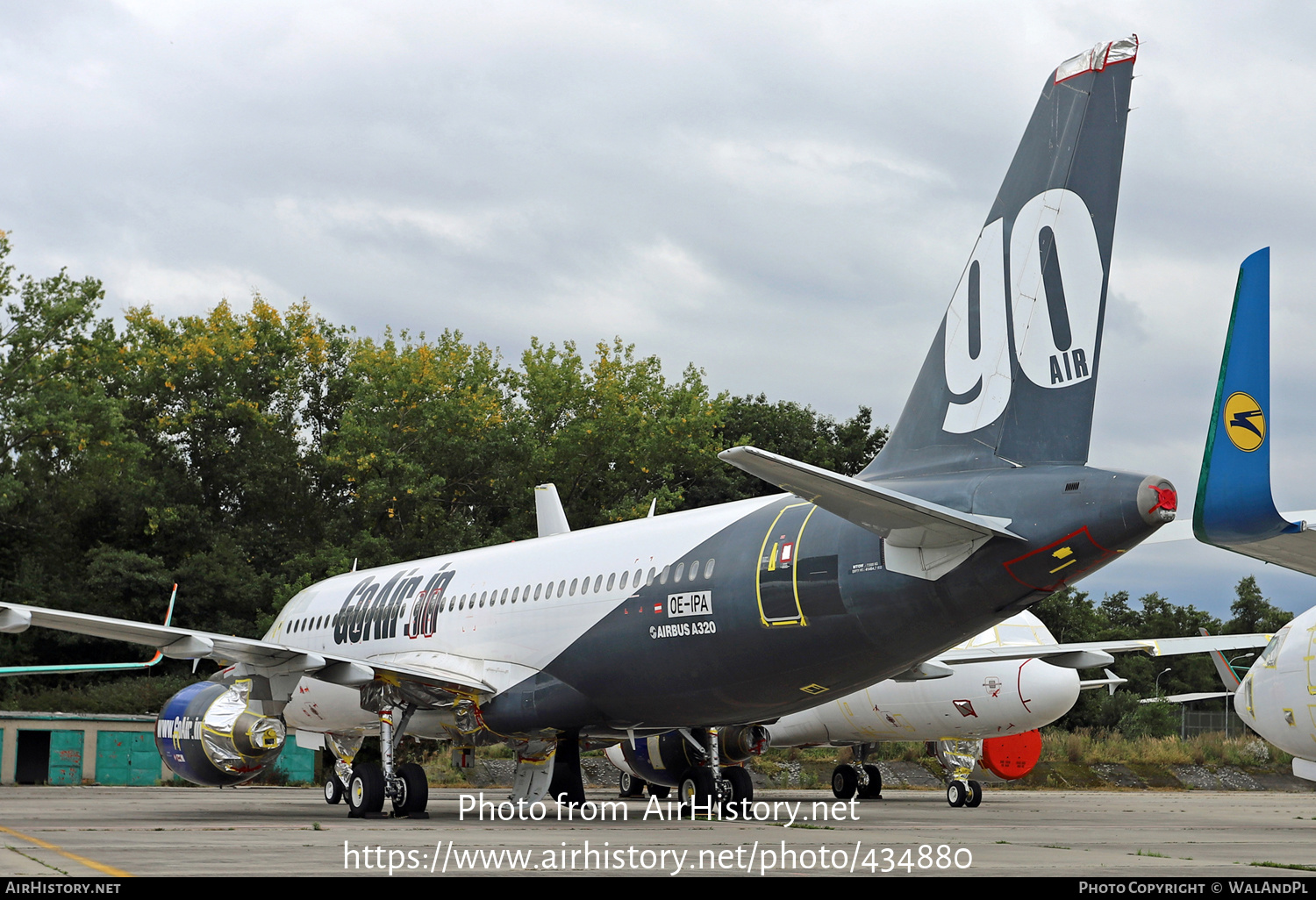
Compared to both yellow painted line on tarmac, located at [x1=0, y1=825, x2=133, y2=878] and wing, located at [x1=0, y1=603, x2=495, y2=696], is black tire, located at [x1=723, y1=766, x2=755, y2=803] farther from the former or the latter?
yellow painted line on tarmac, located at [x1=0, y1=825, x2=133, y2=878]

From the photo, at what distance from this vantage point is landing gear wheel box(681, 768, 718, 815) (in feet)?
52.1

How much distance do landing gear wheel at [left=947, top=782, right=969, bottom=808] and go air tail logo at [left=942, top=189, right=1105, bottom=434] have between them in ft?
35.9

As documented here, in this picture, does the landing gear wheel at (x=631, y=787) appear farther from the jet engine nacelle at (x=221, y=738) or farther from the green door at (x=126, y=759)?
the green door at (x=126, y=759)

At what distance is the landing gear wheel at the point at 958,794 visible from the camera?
66.6 feet

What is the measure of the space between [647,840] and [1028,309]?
5343mm

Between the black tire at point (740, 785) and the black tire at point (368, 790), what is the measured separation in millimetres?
4150

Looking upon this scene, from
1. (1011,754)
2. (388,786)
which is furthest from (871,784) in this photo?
(388,786)

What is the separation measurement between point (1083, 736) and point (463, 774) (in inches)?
638

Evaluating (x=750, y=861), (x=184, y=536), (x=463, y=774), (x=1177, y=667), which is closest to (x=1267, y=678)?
(x=750, y=861)

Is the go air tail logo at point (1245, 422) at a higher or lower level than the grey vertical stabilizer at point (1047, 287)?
lower

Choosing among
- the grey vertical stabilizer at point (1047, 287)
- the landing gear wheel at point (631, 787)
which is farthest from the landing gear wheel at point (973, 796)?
the grey vertical stabilizer at point (1047, 287)
